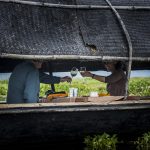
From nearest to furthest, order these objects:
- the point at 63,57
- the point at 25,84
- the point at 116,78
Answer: the point at 63,57 → the point at 25,84 → the point at 116,78

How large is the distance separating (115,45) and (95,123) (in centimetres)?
144

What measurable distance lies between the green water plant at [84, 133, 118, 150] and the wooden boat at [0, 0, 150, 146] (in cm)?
19

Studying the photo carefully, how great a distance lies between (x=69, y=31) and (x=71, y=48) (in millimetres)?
371

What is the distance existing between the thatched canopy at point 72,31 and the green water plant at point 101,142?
1.36 m

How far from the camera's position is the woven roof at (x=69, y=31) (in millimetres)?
6586

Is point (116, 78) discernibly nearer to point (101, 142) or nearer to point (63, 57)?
point (101, 142)

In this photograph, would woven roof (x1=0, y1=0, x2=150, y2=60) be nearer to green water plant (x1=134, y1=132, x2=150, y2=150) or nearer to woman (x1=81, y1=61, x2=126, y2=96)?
woman (x1=81, y1=61, x2=126, y2=96)

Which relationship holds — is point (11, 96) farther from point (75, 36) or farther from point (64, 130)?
point (75, 36)

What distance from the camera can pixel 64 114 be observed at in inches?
264

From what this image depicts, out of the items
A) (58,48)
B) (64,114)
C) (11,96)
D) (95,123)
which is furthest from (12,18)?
(95,123)

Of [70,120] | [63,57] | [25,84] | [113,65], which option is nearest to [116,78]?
[113,65]

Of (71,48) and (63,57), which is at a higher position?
(71,48)

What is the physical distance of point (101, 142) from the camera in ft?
22.2

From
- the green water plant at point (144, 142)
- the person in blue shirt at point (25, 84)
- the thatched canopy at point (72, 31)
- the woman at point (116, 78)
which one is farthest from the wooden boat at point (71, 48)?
the woman at point (116, 78)
